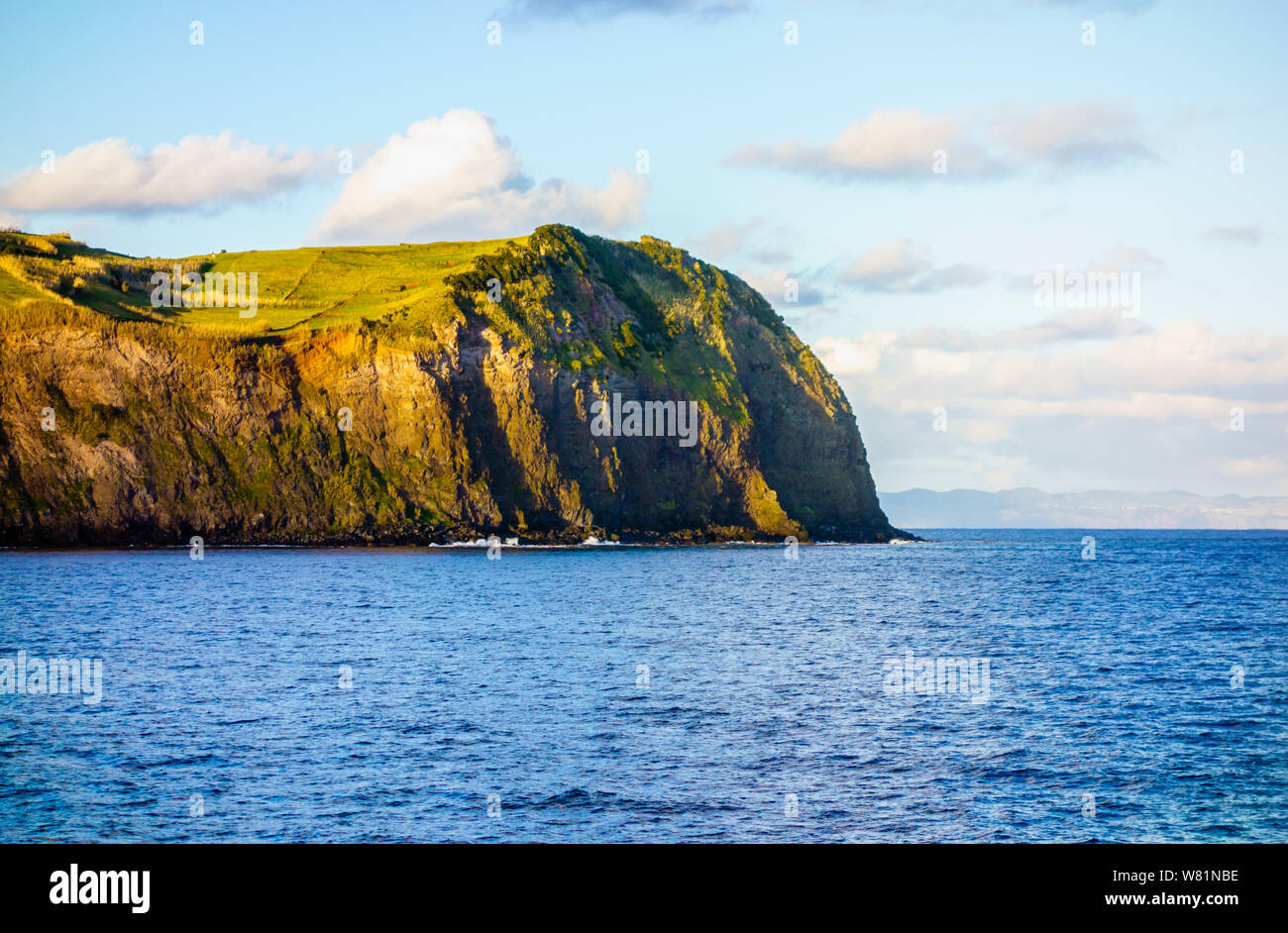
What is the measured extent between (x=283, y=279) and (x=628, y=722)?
123163mm

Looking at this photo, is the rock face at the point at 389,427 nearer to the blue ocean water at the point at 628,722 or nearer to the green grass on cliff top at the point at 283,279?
the green grass on cliff top at the point at 283,279

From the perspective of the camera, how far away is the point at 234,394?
11375cm

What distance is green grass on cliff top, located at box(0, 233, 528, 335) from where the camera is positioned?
385 ft

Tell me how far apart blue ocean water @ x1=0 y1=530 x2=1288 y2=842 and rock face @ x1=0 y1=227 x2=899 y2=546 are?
47476mm

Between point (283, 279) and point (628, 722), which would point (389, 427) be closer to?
point (283, 279)

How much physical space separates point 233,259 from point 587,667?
124988 mm

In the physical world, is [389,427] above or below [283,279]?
below

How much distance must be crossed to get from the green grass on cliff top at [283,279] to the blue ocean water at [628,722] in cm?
6142

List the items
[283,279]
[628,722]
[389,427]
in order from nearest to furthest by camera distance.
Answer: [628,722], [389,427], [283,279]

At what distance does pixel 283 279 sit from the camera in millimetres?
140500

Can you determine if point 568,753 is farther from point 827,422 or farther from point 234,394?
point 827,422

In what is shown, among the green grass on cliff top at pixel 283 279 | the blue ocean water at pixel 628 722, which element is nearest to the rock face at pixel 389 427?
the green grass on cliff top at pixel 283 279

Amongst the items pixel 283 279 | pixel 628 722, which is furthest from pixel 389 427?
pixel 628 722
